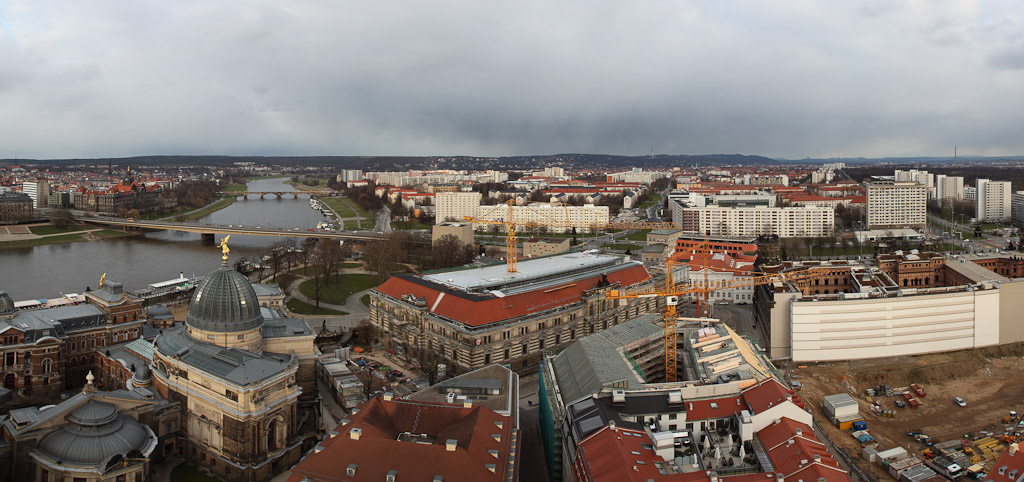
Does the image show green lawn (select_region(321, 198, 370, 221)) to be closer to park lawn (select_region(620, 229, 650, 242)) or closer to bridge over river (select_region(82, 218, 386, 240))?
bridge over river (select_region(82, 218, 386, 240))

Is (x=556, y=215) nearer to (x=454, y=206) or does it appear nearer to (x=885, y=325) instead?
(x=454, y=206)

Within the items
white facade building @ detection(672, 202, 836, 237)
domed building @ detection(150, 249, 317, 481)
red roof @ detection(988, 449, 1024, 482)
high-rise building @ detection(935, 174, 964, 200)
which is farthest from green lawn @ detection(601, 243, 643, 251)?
high-rise building @ detection(935, 174, 964, 200)

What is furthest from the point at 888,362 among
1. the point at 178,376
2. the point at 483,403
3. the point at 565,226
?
the point at 565,226

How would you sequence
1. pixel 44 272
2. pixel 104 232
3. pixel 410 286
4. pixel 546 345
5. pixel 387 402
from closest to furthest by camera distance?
pixel 387 402 < pixel 546 345 < pixel 410 286 < pixel 44 272 < pixel 104 232

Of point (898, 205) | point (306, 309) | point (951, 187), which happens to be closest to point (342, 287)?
point (306, 309)

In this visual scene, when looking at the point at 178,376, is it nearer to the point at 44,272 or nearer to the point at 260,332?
the point at 260,332

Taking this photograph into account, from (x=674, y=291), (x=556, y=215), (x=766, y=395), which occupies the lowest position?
(x=766, y=395)
